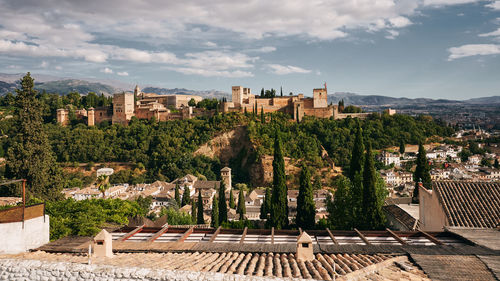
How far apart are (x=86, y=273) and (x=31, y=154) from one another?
64.0ft

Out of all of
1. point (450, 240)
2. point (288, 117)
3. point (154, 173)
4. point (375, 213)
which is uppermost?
point (288, 117)

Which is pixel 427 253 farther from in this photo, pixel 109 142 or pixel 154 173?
pixel 109 142

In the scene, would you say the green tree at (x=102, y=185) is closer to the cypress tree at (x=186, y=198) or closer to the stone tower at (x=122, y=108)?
the cypress tree at (x=186, y=198)

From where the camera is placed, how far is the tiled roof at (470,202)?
1098 centimetres

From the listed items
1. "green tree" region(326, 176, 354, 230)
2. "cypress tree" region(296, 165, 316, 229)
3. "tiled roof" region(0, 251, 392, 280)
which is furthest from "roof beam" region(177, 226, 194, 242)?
"cypress tree" region(296, 165, 316, 229)

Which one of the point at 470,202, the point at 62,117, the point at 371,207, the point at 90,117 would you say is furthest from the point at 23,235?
the point at 62,117

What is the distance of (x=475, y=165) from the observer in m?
66.2

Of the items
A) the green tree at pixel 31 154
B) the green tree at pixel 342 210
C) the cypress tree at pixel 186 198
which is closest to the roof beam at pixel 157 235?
the green tree at pixel 342 210

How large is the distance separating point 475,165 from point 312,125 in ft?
108

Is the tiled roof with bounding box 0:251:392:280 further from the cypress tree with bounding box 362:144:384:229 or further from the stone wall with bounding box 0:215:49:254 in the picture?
the cypress tree with bounding box 362:144:384:229

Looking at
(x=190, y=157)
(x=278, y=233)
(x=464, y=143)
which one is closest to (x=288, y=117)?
(x=190, y=157)

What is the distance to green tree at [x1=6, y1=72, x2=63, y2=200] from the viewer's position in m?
20.9

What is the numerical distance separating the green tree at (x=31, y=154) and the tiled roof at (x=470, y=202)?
20.7 metres

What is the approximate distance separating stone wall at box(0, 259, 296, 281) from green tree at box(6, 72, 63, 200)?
17.7 m
